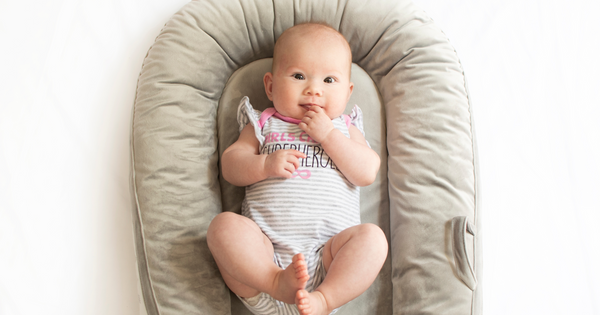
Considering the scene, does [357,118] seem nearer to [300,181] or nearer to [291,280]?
[300,181]

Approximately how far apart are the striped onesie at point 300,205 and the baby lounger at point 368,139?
0.52ft

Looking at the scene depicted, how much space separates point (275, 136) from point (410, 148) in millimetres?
456

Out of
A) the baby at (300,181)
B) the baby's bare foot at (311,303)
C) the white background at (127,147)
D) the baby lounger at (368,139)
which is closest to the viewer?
the baby's bare foot at (311,303)

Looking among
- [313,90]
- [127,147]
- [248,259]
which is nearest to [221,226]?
[248,259]

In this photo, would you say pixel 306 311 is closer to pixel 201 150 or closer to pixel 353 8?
pixel 201 150

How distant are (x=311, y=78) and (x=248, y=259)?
0.56m

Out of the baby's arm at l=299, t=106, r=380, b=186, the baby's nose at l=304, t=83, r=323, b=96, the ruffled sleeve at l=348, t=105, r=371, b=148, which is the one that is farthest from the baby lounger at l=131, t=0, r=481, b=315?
the baby's nose at l=304, t=83, r=323, b=96

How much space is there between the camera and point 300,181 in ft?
3.93

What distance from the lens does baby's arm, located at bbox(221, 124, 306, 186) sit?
45.3 inches

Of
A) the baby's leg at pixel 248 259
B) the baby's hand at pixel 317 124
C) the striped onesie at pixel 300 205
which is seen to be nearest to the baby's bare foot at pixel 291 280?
the baby's leg at pixel 248 259

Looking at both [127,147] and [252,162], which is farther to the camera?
[127,147]

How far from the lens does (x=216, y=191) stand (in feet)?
4.39

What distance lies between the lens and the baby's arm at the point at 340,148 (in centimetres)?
119

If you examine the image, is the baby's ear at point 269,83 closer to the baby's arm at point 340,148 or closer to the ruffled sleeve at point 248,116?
the ruffled sleeve at point 248,116
